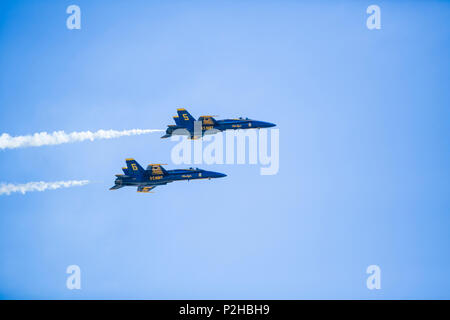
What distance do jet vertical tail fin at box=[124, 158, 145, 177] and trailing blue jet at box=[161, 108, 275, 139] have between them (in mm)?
5010

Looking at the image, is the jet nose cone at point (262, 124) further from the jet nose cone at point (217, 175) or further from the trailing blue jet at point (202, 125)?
→ the jet nose cone at point (217, 175)

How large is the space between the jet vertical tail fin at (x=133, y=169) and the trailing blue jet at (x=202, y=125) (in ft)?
16.4

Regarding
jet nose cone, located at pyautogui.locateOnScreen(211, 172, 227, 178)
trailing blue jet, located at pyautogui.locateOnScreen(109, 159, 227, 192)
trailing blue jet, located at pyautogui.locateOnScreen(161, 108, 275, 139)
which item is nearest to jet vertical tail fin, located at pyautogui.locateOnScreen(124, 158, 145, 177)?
trailing blue jet, located at pyautogui.locateOnScreen(109, 159, 227, 192)

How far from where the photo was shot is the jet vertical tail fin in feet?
232

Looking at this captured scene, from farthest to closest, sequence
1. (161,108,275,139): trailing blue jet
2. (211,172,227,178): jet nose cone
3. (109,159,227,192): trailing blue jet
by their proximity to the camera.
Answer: (161,108,275,139): trailing blue jet, (211,172,227,178): jet nose cone, (109,159,227,192): trailing blue jet

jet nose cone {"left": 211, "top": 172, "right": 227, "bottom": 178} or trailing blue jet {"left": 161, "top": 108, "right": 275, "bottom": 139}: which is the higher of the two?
trailing blue jet {"left": 161, "top": 108, "right": 275, "bottom": 139}

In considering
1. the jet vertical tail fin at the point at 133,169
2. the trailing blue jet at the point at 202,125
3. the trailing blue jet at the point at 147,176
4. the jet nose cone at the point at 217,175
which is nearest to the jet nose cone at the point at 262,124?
the trailing blue jet at the point at 202,125

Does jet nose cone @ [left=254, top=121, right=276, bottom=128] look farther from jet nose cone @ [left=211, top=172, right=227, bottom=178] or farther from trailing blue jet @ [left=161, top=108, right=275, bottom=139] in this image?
jet nose cone @ [left=211, top=172, right=227, bottom=178]

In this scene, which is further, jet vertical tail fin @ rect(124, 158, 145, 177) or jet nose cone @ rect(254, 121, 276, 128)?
jet nose cone @ rect(254, 121, 276, 128)
